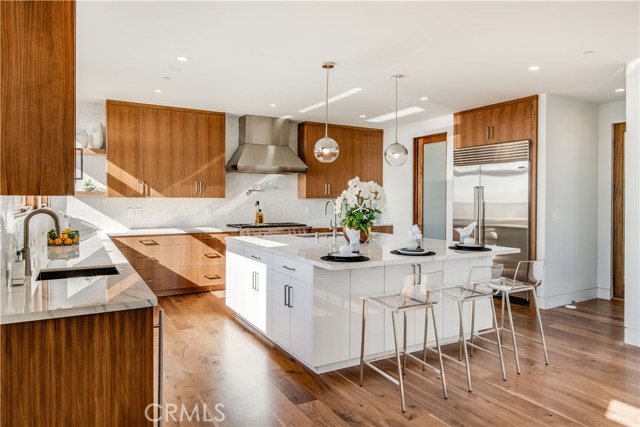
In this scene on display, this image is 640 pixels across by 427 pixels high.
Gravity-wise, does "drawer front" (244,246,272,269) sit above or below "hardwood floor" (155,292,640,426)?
above

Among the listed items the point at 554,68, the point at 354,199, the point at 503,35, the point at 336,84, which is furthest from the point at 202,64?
the point at 554,68

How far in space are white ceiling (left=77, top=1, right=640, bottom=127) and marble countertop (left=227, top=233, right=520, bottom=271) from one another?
163cm

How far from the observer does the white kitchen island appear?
3.02 metres

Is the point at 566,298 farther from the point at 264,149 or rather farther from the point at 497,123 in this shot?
the point at 264,149

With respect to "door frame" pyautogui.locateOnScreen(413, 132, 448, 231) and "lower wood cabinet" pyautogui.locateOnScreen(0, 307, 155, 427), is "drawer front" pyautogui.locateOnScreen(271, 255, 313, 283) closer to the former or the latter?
"lower wood cabinet" pyautogui.locateOnScreen(0, 307, 155, 427)

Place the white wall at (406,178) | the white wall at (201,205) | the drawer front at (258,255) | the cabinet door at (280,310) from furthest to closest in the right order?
1. the white wall at (406,178)
2. the white wall at (201,205)
3. the drawer front at (258,255)
4. the cabinet door at (280,310)

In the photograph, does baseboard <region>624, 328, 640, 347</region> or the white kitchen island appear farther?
baseboard <region>624, 328, 640, 347</region>

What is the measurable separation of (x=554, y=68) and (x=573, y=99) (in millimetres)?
1481

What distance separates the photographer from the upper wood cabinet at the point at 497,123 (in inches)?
201

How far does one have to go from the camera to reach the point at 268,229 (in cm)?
610

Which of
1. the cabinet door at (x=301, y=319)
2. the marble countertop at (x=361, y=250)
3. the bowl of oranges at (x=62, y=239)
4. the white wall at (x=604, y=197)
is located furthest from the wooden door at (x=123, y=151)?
the white wall at (x=604, y=197)

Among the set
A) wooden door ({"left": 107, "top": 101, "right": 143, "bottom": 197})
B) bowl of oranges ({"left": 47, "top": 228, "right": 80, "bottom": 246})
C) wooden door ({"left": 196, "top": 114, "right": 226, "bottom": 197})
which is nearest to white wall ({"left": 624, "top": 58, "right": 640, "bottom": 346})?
wooden door ({"left": 196, "top": 114, "right": 226, "bottom": 197})

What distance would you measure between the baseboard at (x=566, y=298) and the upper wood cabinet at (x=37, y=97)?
5071 millimetres

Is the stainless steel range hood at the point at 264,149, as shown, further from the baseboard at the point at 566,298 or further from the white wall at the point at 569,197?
the baseboard at the point at 566,298
